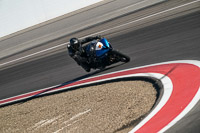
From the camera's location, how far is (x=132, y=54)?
33.8 feet

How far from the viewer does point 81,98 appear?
7.97m

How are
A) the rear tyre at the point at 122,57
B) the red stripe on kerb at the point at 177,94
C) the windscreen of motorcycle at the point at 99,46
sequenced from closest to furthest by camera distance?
the red stripe on kerb at the point at 177,94
the rear tyre at the point at 122,57
the windscreen of motorcycle at the point at 99,46

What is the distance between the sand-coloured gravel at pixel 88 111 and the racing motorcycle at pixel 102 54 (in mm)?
942

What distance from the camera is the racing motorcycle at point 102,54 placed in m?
8.94

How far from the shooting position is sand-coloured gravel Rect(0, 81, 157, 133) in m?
5.93

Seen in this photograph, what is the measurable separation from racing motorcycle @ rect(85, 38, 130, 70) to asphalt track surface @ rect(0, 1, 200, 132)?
46 cm

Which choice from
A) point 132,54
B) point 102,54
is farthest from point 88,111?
point 132,54

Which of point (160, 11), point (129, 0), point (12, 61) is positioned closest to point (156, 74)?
point (160, 11)

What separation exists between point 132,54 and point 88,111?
3.98 m

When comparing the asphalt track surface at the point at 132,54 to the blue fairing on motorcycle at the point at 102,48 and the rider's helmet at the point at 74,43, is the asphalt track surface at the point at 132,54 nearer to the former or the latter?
the blue fairing on motorcycle at the point at 102,48

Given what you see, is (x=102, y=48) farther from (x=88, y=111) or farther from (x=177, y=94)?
(x=177, y=94)

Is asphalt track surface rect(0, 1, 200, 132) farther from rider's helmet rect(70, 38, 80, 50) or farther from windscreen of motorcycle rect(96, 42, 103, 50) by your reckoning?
rider's helmet rect(70, 38, 80, 50)

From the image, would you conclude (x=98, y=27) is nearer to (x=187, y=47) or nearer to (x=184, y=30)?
(x=184, y=30)

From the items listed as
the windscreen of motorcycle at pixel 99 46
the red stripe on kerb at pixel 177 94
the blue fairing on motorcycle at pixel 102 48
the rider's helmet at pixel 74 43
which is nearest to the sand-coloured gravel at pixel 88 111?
the red stripe on kerb at pixel 177 94
